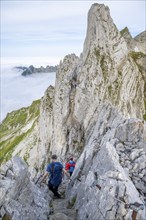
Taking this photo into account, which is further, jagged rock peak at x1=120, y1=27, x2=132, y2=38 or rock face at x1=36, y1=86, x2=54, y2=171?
jagged rock peak at x1=120, y1=27, x2=132, y2=38

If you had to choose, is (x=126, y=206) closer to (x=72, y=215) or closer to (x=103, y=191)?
(x=103, y=191)

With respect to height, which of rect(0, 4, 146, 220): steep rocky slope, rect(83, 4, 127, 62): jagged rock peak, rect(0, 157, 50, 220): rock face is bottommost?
rect(0, 157, 50, 220): rock face

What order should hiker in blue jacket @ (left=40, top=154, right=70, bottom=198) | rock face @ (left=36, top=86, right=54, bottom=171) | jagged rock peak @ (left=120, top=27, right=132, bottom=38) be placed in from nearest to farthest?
hiker in blue jacket @ (left=40, top=154, right=70, bottom=198), rock face @ (left=36, top=86, right=54, bottom=171), jagged rock peak @ (left=120, top=27, right=132, bottom=38)

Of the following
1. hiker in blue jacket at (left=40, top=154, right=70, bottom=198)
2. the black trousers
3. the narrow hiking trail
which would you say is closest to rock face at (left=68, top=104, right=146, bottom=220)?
the narrow hiking trail

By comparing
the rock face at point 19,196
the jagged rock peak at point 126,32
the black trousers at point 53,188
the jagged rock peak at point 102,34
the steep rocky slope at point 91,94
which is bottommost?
the black trousers at point 53,188

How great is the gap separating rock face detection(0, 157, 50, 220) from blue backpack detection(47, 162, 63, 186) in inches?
97.8

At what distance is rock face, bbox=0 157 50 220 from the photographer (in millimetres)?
21531

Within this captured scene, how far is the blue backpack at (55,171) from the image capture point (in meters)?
28.3

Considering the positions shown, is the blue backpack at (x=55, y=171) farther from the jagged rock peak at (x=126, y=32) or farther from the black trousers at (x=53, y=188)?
the jagged rock peak at (x=126, y=32)

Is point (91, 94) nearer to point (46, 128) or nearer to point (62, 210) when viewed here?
point (46, 128)

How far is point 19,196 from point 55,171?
5778 millimetres

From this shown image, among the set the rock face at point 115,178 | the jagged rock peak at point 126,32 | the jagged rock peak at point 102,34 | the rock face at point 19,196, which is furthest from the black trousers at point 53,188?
the jagged rock peak at point 126,32

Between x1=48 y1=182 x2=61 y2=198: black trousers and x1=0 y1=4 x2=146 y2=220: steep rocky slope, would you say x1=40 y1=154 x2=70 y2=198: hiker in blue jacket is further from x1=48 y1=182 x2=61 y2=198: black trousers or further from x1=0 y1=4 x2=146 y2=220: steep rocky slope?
x1=0 y1=4 x2=146 y2=220: steep rocky slope

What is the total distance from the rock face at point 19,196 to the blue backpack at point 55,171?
248 centimetres
